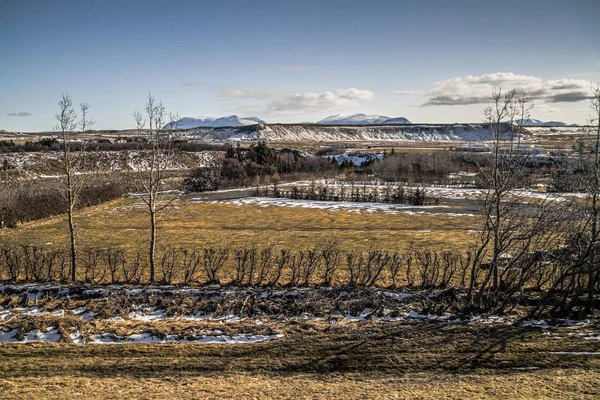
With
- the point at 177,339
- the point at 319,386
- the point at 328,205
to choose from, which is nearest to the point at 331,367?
the point at 319,386

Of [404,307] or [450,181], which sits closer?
[404,307]

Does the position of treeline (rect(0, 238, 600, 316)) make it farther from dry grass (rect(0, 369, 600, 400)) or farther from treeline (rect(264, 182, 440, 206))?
treeline (rect(264, 182, 440, 206))

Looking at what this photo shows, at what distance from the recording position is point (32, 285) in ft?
49.0

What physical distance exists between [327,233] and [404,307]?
A: 15.9m

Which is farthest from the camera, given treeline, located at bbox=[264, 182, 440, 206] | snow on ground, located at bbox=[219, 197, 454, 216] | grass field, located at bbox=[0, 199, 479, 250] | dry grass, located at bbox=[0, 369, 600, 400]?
treeline, located at bbox=[264, 182, 440, 206]

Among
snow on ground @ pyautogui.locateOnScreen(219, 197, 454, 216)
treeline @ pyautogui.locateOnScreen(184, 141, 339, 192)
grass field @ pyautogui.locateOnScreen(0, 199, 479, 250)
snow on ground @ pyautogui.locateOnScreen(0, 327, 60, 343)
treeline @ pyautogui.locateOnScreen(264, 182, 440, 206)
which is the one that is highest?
treeline @ pyautogui.locateOnScreen(184, 141, 339, 192)

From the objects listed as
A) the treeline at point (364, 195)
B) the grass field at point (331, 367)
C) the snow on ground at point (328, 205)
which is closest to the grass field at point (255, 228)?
the snow on ground at point (328, 205)

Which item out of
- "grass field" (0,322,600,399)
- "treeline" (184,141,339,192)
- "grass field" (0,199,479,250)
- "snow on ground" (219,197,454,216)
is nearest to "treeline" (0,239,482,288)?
"grass field" (0,322,600,399)

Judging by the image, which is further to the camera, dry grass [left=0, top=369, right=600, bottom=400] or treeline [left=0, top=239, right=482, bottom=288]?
treeline [left=0, top=239, right=482, bottom=288]

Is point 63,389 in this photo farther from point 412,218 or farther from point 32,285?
point 412,218

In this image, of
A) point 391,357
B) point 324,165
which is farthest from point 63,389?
point 324,165

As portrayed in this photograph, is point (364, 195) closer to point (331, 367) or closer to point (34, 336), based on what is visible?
point (331, 367)

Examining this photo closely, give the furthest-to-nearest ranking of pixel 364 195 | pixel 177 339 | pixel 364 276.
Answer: pixel 364 195 < pixel 364 276 < pixel 177 339

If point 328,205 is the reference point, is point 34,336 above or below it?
above
